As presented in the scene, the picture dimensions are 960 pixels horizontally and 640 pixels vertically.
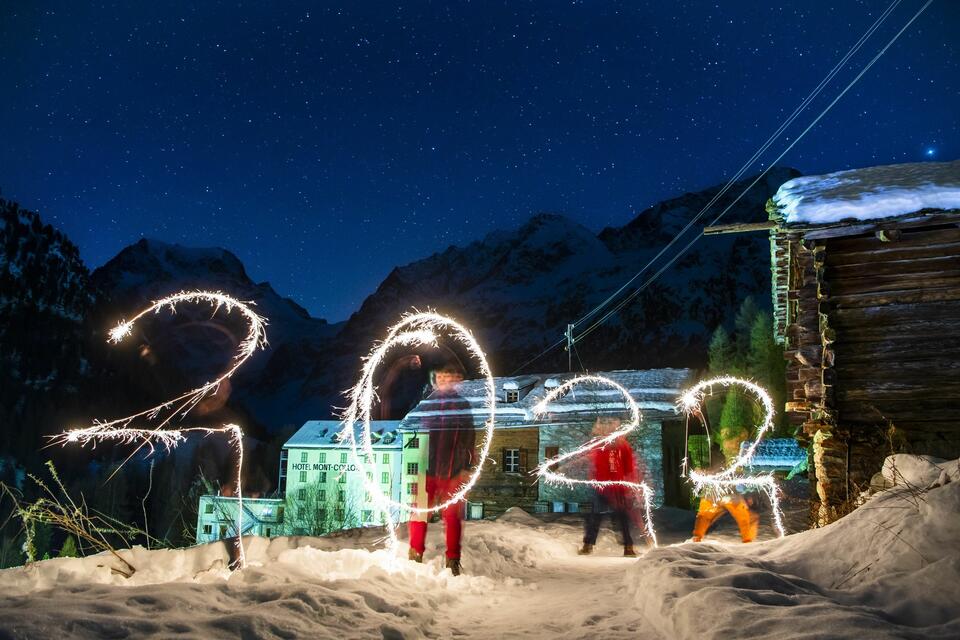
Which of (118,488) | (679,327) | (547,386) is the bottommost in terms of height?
(118,488)

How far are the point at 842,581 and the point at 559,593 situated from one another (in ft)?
10.2

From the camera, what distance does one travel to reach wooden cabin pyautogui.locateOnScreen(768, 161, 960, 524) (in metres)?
11.2

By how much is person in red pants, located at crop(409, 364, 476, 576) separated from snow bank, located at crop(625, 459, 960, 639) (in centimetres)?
236

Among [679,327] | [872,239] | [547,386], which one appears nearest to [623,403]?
[547,386]

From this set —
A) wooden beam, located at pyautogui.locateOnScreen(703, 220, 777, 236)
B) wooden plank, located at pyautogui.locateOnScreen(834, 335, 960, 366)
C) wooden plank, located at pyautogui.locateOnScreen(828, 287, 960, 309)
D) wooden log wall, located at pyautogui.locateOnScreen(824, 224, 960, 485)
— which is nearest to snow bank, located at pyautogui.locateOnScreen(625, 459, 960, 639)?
wooden log wall, located at pyautogui.locateOnScreen(824, 224, 960, 485)

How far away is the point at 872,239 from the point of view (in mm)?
12000

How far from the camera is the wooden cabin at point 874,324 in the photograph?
11180mm

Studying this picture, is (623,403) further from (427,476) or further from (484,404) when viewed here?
(427,476)

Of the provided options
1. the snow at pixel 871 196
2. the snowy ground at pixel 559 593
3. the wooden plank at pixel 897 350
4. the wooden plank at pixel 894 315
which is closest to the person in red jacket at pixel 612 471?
the snowy ground at pixel 559 593

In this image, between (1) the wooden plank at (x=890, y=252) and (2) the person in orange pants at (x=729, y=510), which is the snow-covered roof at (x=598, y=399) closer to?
(2) the person in orange pants at (x=729, y=510)

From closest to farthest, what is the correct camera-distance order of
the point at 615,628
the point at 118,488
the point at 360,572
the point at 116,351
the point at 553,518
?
the point at 615,628 → the point at 360,572 → the point at 553,518 → the point at 118,488 → the point at 116,351

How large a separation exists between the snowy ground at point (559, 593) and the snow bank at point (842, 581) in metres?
0.02

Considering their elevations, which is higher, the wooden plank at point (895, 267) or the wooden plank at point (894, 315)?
the wooden plank at point (895, 267)

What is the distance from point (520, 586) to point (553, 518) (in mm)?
8972
